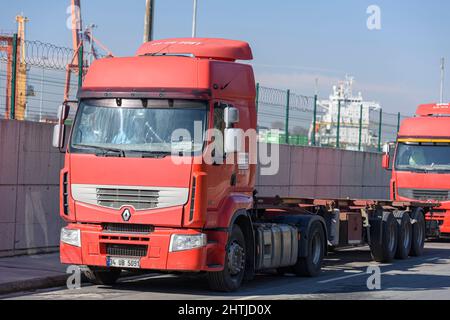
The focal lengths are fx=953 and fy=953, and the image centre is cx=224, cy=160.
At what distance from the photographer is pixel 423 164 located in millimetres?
25609

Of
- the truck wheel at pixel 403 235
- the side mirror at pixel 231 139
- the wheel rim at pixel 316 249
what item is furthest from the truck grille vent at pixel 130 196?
the truck wheel at pixel 403 235

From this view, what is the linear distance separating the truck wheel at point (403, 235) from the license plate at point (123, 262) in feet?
29.5

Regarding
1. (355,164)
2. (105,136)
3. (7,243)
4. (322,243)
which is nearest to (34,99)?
(7,243)

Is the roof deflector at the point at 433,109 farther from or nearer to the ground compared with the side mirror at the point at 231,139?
farther from the ground

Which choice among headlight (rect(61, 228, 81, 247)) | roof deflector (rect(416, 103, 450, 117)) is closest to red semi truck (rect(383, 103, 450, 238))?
roof deflector (rect(416, 103, 450, 117))

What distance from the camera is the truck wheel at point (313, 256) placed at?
16.5 m

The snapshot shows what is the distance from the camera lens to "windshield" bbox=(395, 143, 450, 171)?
2553cm

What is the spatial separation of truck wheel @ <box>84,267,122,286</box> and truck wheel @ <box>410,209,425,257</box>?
29.4 ft

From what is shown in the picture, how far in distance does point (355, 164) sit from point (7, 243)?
16.7 metres

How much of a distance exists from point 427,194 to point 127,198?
14.0 m

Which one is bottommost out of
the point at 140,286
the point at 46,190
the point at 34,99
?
the point at 140,286

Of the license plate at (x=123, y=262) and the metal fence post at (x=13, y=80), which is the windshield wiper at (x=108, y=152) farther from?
the metal fence post at (x=13, y=80)

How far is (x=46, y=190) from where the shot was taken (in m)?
17.4
